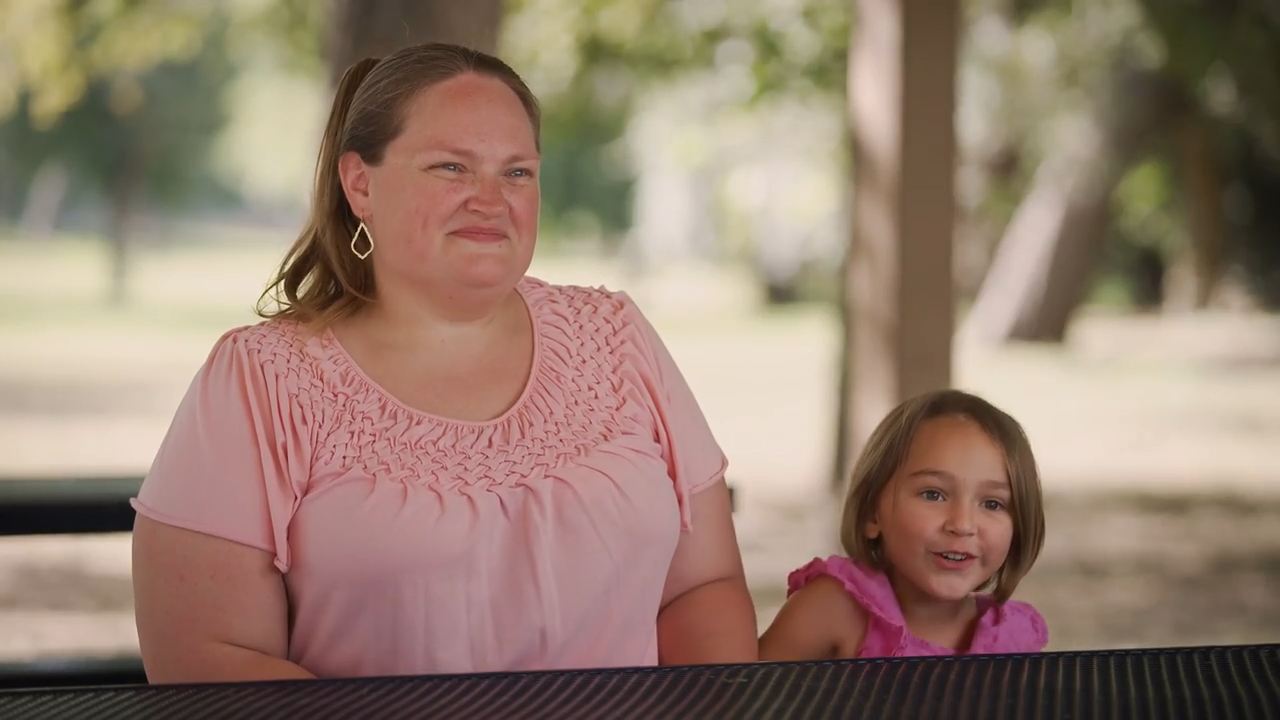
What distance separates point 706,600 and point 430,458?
0.49 metres

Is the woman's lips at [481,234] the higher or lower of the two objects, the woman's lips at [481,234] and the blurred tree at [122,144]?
the lower

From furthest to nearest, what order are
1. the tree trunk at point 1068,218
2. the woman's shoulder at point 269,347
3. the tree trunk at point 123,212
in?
1. the tree trunk at point 123,212
2. the tree trunk at point 1068,218
3. the woman's shoulder at point 269,347

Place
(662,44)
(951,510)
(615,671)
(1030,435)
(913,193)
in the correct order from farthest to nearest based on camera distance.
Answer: (1030,435)
(662,44)
(913,193)
(951,510)
(615,671)

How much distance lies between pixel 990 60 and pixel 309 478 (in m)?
14.2

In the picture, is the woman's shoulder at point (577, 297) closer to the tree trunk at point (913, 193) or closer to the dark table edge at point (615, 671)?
the dark table edge at point (615, 671)

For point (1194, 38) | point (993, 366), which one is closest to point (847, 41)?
point (1194, 38)

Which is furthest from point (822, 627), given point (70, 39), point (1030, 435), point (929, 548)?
point (1030, 435)

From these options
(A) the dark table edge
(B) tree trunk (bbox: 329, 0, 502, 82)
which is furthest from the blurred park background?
(A) the dark table edge

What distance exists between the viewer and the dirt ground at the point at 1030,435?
708 cm

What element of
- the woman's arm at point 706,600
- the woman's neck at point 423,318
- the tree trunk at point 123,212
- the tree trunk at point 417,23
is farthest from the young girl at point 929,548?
the tree trunk at point 123,212

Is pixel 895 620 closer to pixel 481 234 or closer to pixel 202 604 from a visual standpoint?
Answer: pixel 481 234

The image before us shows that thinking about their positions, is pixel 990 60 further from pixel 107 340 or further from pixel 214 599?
pixel 214 599

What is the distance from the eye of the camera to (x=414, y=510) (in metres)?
2.17

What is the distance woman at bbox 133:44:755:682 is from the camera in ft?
7.12
